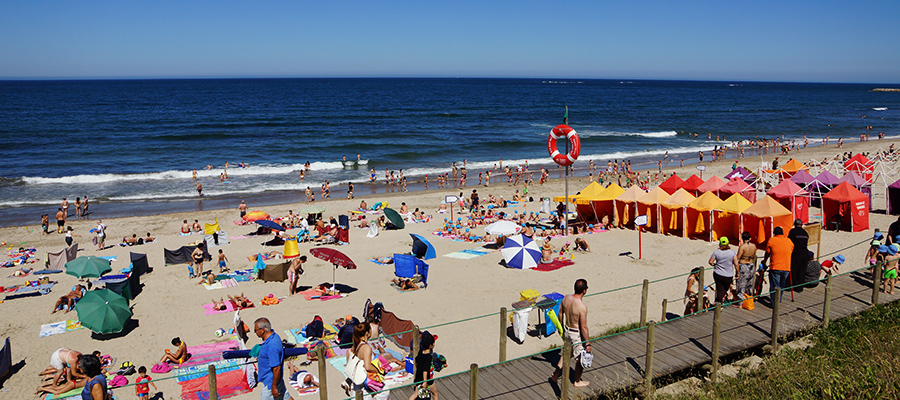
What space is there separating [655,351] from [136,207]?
25273 millimetres

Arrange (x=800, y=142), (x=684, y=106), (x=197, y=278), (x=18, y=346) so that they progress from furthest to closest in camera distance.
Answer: (x=684, y=106)
(x=800, y=142)
(x=197, y=278)
(x=18, y=346)

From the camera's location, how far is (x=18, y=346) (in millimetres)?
10734

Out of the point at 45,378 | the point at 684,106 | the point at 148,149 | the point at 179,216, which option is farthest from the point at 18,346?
the point at 684,106

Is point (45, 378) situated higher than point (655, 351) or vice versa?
point (655, 351)

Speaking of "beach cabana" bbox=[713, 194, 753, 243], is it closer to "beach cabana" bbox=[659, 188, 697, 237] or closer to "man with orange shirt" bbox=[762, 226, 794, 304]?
Answer: "beach cabana" bbox=[659, 188, 697, 237]

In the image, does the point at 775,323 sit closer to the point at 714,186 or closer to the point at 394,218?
the point at 714,186

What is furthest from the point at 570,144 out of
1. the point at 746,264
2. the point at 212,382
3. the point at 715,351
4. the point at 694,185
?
the point at 212,382

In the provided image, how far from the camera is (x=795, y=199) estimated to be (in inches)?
666

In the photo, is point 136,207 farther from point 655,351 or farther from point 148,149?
point 655,351

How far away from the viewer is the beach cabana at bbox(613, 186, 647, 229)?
18156 millimetres

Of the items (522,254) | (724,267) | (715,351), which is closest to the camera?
(715,351)

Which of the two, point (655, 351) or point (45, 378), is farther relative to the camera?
point (45, 378)

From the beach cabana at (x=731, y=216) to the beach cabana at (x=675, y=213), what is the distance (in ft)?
3.00

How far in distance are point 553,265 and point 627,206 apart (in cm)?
502
